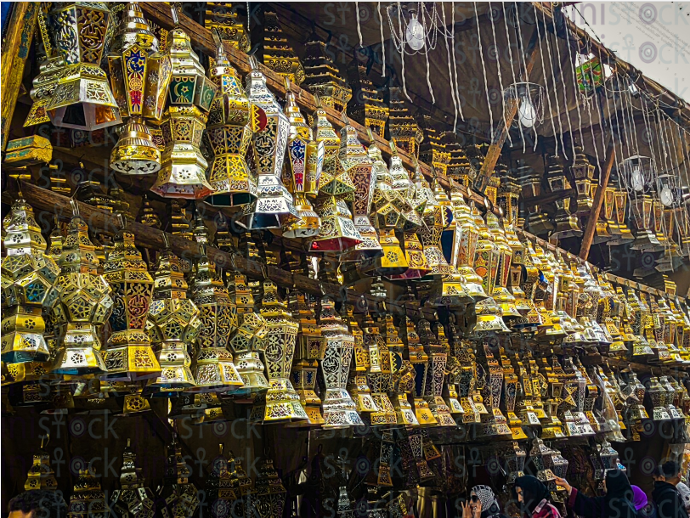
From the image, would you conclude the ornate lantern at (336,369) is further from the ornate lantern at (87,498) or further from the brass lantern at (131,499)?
the ornate lantern at (87,498)

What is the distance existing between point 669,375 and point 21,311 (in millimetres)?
7446

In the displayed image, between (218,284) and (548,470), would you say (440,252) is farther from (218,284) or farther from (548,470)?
(548,470)

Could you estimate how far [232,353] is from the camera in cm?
312

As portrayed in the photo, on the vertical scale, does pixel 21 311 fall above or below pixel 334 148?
below

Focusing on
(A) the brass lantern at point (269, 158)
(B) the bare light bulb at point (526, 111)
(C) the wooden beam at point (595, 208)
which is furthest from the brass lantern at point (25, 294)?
(C) the wooden beam at point (595, 208)

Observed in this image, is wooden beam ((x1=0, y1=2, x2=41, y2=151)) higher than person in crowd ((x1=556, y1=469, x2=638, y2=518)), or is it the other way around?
wooden beam ((x1=0, y1=2, x2=41, y2=151))

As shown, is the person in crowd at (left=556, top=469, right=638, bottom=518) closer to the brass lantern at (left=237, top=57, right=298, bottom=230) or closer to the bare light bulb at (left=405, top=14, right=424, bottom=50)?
the bare light bulb at (left=405, top=14, right=424, bottom=50)

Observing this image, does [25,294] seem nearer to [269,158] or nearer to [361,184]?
[269,158]

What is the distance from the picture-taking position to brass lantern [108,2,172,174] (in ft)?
8.50

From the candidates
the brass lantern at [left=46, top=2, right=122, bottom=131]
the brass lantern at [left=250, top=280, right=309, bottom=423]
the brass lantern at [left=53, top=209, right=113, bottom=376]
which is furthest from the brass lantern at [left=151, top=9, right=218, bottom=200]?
→ the brass lantern at [left=250, top=280, right=309, bottom=423]

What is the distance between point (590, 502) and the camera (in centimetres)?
572

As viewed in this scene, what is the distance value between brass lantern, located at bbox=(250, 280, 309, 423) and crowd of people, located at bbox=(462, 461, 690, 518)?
2258mm

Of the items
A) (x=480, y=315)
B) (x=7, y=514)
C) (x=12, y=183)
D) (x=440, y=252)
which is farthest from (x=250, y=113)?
(x=480, y=315)

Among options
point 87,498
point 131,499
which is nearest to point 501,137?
point 131,499
